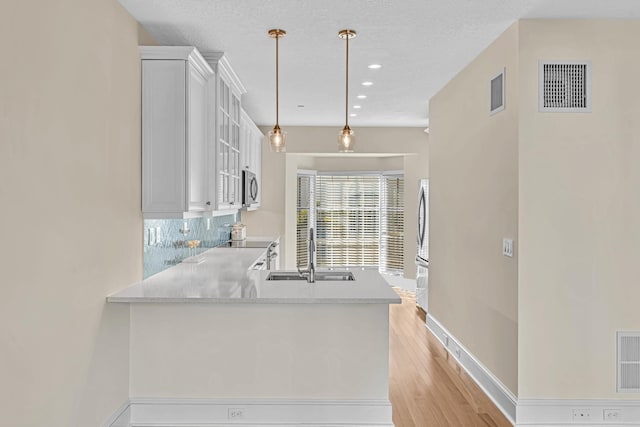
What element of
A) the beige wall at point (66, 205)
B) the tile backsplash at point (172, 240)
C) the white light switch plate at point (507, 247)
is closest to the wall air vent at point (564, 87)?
the white light switch plate at point (507, 247)

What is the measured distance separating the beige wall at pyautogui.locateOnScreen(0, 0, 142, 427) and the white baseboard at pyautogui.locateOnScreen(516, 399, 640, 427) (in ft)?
8.30

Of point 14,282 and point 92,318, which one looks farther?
point 92,318

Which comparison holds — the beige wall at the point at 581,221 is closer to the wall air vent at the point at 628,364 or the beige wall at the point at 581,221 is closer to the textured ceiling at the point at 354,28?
the wall air vent at the point at 628,364

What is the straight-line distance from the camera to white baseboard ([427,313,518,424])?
3270mm

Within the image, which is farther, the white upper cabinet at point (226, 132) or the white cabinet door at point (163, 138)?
the white upper cabinet at point (226, 132)

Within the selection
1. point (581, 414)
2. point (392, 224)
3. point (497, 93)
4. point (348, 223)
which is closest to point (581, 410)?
point (581, 414)

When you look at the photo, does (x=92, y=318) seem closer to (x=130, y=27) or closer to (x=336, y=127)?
(x=130, y=27)

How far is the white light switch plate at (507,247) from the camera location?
3281 mm

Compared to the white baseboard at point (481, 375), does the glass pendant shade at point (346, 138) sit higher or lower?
higher

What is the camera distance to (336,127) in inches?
292

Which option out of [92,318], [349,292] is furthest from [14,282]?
[349,292]

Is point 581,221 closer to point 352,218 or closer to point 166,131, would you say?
point 166,131

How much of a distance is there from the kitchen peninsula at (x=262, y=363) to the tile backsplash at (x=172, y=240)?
20.3 inches

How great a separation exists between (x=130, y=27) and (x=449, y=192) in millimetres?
3154
